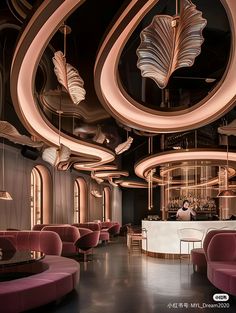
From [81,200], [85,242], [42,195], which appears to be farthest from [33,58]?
[81,200]

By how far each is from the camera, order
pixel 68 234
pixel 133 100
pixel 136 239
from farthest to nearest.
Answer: pixel 136 239 → pixel 68 234 → pixel 133 100

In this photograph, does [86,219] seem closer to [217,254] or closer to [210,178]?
[210,178]

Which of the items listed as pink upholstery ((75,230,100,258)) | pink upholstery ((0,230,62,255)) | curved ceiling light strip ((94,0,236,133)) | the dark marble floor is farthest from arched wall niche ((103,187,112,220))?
curved ceiling light strip ((94,0,236,133))

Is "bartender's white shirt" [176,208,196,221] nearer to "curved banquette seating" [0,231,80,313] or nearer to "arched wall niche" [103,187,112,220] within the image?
"curved banquette seating" [0,231,80,313]

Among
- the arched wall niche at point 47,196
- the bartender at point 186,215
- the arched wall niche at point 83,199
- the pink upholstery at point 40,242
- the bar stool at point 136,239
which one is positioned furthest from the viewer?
the arched wall niche at point 83,199

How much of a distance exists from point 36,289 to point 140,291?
6.66 ft

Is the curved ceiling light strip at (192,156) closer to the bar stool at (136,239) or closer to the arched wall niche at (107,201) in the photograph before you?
the bar stool at (136,239)

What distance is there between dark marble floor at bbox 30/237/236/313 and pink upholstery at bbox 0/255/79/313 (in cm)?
26

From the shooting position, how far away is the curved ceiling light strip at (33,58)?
11.6 ft

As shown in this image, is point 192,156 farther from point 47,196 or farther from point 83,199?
point 83,199

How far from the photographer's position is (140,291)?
20.5ft

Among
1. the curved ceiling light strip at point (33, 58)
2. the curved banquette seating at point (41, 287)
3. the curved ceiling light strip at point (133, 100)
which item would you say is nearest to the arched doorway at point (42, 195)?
the curved ceiling light strip at point (33, 58)

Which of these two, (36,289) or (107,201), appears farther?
(107,201)

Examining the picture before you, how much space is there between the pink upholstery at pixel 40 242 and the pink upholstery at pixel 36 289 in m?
2.07
